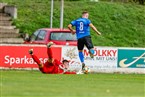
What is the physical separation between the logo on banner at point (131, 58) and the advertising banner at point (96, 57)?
0.25 m

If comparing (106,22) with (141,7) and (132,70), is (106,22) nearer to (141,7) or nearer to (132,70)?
(141,7)

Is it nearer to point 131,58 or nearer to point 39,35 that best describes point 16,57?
point 39,35

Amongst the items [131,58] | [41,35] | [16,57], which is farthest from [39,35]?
[131,58]

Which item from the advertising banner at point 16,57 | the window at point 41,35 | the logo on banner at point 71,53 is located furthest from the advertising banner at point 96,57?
the window at point 41,35

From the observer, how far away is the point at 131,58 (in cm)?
2752

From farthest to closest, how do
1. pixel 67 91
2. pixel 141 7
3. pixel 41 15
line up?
pixel 141 7, pixel 41 15, pixel 67 91

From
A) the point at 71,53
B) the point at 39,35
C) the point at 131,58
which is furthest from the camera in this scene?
the point at 39,35

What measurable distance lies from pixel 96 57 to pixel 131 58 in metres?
1.47

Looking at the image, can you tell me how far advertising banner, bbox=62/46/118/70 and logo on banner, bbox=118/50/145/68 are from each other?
249 millimetres

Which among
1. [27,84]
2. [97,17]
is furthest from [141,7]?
[27,84]

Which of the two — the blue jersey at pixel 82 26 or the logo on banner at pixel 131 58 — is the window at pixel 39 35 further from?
the blue jersey at pixel 82 26

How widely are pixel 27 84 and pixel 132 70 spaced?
12976 mm

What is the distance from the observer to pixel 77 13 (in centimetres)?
4075

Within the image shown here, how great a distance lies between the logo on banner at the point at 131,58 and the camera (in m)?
27.4
